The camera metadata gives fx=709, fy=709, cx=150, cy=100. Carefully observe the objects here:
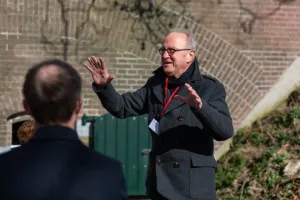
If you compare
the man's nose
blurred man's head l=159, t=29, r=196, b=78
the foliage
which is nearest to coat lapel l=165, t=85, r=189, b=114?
blurred man's head l=159, t=29, r=196, b=78

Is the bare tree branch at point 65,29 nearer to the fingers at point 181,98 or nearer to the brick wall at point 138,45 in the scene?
the brick wall at point 138,45

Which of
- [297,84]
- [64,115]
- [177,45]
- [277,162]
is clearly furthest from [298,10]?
[64,115]

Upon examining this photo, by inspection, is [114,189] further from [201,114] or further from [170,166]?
[170,166]

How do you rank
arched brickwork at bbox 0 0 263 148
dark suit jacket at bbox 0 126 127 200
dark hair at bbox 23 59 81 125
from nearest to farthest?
1. dark suit jacket at bbox 0 126 127 200
2. dark hair at bbox 23 59 81 125
3. arched brickwork at bbox 0 0 263 148

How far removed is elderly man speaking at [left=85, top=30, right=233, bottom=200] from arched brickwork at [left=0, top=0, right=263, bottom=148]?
4.78 m

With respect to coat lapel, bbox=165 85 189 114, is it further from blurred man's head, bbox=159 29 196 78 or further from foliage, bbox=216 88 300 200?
foliage, bbox=216 88 300 200

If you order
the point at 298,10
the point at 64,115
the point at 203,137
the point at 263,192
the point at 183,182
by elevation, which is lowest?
the point at 263,192

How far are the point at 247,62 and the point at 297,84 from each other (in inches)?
32.7

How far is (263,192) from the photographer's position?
8.78m

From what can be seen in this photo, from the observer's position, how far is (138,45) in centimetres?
997

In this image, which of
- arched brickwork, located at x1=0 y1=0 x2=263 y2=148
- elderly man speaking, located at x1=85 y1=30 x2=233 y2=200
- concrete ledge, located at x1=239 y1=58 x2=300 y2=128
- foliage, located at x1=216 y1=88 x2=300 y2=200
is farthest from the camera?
concrete ledge, located at x1=239 y1=58 x2=300 y2=128

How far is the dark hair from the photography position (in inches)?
114

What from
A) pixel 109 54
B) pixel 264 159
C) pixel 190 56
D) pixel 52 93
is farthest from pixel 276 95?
pixel 52 93

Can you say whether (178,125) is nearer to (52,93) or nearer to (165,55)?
(165,55)
